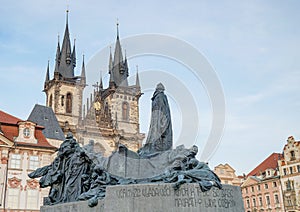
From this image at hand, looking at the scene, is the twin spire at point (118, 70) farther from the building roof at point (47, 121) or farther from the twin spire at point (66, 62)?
the building roof at point (47, 121)

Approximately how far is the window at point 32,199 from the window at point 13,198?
0.82 metres

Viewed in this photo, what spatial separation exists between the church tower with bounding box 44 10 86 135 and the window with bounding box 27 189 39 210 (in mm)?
25799

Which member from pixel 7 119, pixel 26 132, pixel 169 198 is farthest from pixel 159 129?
pixel 7 119

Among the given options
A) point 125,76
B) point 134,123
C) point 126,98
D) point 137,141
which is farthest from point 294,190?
point 125,76

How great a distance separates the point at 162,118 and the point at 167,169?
174 cm

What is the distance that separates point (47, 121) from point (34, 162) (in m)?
11.3

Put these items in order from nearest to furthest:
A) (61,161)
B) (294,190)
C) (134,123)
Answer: (61,161) → (294,190) → (134,123)

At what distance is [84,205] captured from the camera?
788 centimetres

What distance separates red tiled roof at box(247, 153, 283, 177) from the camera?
45216 mm

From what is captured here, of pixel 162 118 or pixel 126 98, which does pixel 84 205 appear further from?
pixel 126 98

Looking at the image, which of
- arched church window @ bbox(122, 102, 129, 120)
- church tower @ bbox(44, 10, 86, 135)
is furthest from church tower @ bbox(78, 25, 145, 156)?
church tower @ bbox(44, 10, 86, 135)

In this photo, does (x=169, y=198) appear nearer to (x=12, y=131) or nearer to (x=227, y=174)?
(x=12, y=131)

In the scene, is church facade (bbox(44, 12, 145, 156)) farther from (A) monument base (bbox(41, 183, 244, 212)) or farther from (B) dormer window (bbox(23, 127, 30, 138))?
(A) monument base (bbox(41, 183, 244, 212))

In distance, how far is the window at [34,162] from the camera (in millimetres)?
28391
